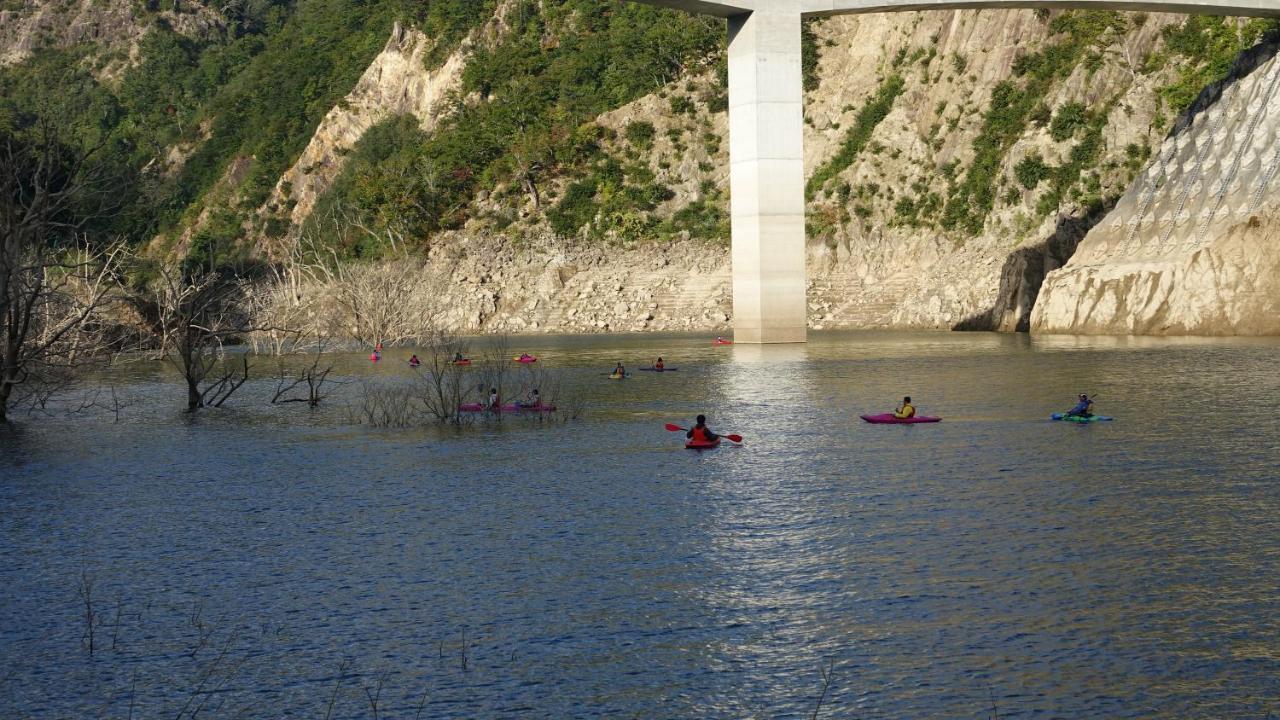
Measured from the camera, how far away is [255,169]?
146 m

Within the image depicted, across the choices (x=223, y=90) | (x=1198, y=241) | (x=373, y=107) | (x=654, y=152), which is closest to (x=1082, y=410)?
(x=1198, y=241)

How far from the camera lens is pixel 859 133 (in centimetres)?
10206

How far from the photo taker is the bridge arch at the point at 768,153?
5619 cm

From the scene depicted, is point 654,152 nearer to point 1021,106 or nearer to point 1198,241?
point 1021,106

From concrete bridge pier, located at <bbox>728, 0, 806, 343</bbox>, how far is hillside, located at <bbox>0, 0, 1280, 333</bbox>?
17.7 m

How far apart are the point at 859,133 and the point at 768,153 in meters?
47.3

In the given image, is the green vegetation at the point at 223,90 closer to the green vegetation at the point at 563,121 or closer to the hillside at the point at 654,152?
the hillside at the point at 654,152

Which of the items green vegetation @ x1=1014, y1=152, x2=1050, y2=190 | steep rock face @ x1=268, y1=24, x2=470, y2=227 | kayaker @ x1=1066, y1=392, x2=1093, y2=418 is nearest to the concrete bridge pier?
kayaker @ x1=1066, y1=392, x2=1093, y2=418

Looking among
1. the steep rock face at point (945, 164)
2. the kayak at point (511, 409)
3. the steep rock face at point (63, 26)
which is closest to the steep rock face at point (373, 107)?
the steep rock face at point (945, 164)

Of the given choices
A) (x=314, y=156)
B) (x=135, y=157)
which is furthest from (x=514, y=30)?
(x=135, y=157)

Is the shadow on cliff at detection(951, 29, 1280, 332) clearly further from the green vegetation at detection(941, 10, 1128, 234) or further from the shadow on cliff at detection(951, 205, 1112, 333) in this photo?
the green vegetation at detection(941, 10, 1128, 234)

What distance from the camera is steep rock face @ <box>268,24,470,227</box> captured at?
134750 millimetres

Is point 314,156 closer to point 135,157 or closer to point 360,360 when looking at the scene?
point 135,157

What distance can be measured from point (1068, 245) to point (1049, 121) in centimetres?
1278
